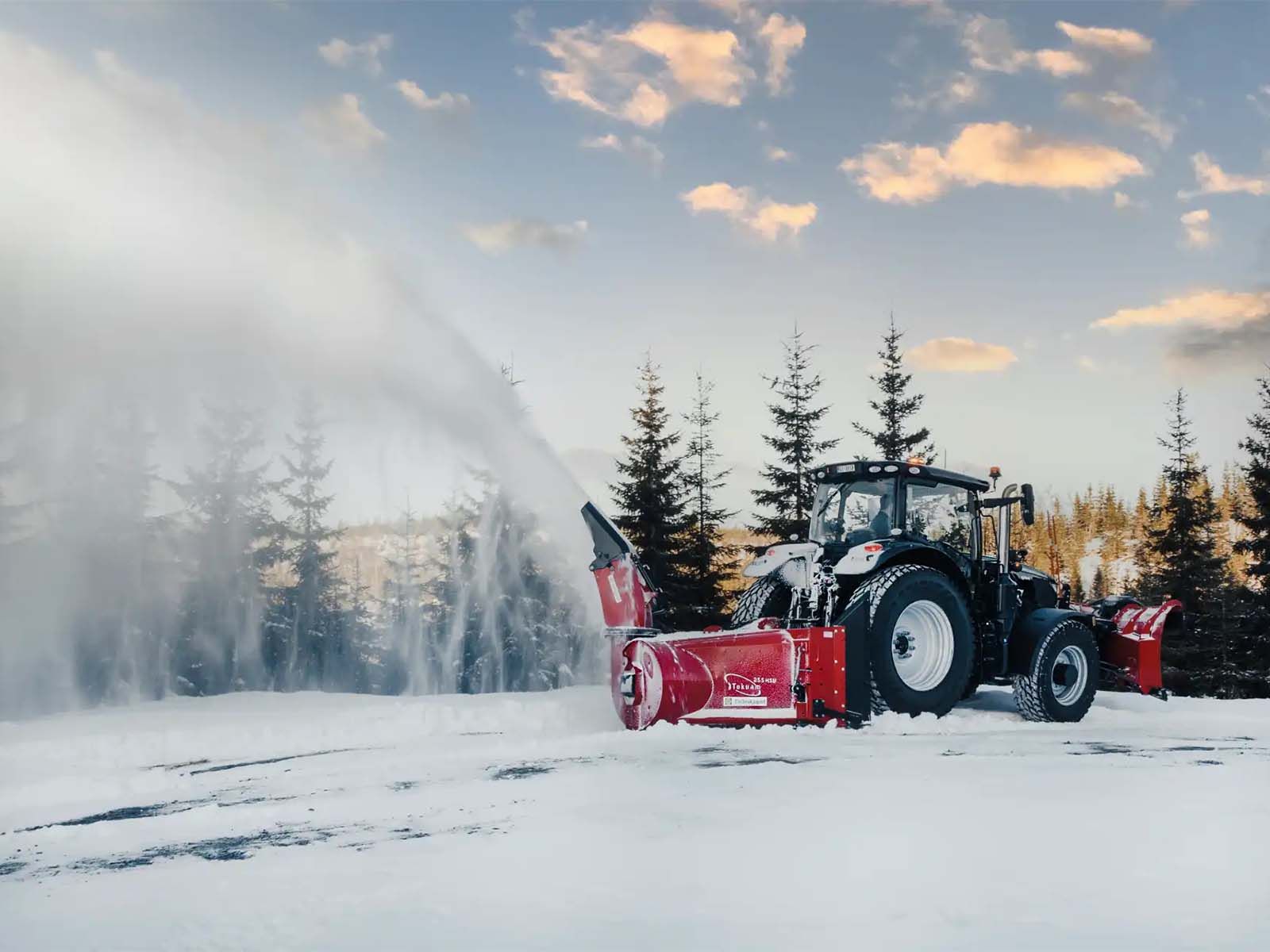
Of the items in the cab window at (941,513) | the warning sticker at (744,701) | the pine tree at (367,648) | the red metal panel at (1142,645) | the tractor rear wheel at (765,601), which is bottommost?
the pine tree at (367,648)

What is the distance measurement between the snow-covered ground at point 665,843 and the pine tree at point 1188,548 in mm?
25411

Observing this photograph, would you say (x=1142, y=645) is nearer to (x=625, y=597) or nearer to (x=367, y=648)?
(x=625, y=597)

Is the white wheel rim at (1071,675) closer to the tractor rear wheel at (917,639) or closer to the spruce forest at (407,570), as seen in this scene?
the tractor rear wheel at (917,639)

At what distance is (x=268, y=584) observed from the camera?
1198 inches

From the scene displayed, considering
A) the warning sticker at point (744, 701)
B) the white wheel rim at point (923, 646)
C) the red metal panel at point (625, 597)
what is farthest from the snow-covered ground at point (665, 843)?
the red metal panel at point (625, 597)

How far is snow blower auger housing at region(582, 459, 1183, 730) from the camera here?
8234mm

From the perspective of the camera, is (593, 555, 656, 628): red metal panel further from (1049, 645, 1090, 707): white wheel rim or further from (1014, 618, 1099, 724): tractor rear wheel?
(1049, 645, 1090, 707): white wheel rim

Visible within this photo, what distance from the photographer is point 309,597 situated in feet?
101

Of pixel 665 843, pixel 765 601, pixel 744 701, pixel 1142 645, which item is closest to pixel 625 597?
pixel 765 601

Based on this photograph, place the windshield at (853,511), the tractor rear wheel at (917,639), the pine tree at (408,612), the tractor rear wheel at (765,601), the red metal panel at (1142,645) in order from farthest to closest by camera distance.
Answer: the pine tree at (408,612), the red metal panel at (1142,645), the tractor rear wheel at (765,601), the windshield at (853,511), the tractor rear wheel at (917,639)

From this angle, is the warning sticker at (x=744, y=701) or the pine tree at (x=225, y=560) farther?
the pine tree at (x=225, y=560)

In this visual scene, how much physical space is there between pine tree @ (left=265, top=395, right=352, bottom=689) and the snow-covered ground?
21979 mm

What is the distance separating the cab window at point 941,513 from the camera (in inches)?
381

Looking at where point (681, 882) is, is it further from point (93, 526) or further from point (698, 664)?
point (93, 526)
